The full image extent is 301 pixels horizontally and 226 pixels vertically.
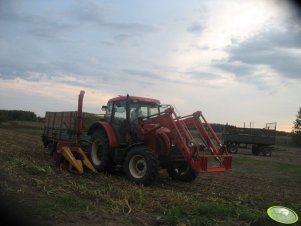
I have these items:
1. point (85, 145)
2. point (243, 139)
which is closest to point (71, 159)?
point (85, 145)

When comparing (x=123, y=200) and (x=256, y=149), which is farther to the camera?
(x=256, y=149)

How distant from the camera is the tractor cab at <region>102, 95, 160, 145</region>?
13148 mm

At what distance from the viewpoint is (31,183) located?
395 inches

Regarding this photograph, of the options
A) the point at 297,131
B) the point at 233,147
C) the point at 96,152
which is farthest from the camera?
the point at 297,131

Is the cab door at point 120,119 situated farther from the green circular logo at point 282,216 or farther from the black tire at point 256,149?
the black tire at point 256,149

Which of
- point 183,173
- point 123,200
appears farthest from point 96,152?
point 123,200

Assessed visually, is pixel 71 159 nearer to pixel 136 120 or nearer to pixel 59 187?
pixel 136 120

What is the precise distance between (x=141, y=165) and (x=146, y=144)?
0.73 meters

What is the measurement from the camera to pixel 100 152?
14234mm

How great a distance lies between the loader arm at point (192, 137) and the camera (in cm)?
1123

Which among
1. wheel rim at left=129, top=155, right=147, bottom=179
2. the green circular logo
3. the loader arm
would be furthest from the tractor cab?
the green circular logo

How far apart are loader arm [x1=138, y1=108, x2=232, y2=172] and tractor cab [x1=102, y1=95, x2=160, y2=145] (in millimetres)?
444

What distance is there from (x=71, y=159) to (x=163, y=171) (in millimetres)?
3481

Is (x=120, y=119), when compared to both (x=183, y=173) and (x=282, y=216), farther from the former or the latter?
(x=282, y=216)
